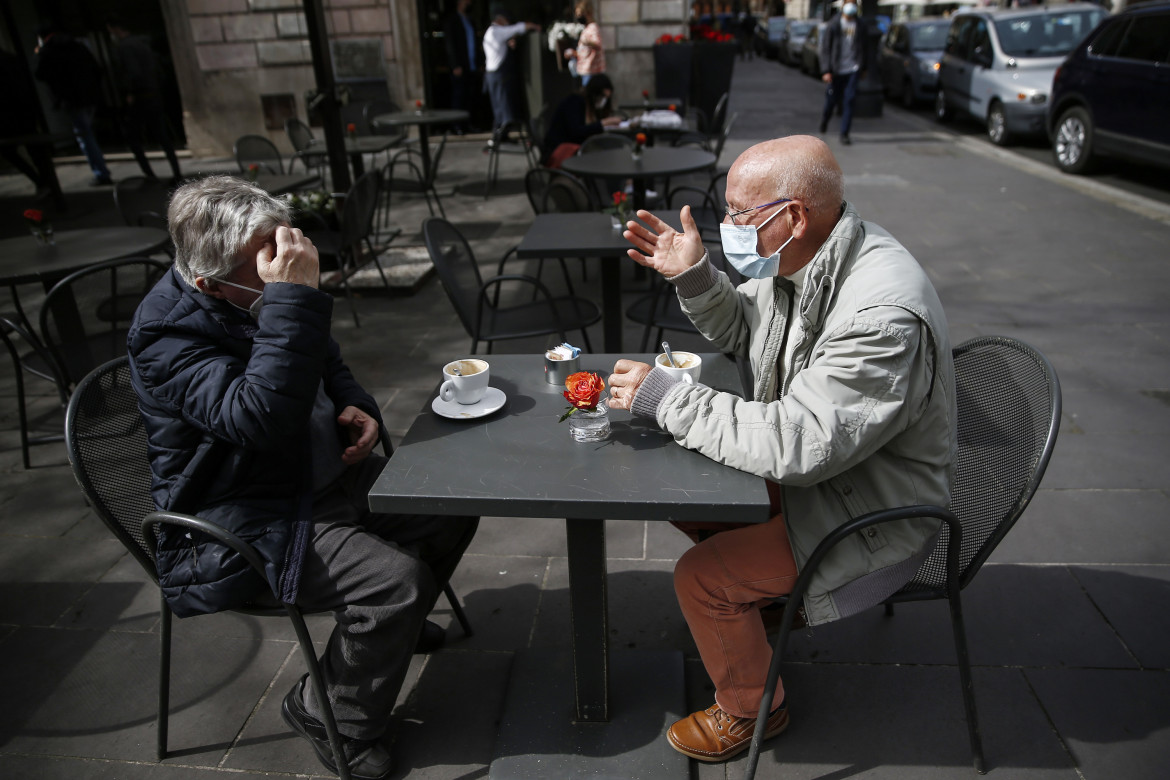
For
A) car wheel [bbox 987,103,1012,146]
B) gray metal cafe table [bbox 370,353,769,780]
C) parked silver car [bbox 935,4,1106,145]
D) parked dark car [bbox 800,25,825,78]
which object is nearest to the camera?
gray metal cafe table [bbox 370,353,769,780]

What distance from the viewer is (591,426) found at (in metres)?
1.77

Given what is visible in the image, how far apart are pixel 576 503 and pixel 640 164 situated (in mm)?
4030

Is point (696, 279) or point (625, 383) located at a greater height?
point (696, 279)

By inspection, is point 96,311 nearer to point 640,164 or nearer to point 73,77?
point 640,164

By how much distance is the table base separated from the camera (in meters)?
1.96

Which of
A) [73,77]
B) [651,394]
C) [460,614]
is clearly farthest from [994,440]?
[73,77]

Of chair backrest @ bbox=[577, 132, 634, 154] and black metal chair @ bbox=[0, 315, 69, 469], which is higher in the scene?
chair backrest @ bbox=[577, 132, 634, 154]

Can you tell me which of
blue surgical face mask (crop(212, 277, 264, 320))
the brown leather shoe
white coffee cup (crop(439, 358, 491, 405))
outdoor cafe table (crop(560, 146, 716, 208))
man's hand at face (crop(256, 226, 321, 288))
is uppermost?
man's hand at face (crop(256, 226, 321, 288))

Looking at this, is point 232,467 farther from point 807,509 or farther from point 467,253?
point 467,253

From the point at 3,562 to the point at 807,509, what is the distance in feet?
9.55

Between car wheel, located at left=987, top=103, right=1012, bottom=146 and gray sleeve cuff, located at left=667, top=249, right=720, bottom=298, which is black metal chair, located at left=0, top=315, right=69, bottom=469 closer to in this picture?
gray sleeve cuff, located at left=667, top=249, right=720, bottom=298

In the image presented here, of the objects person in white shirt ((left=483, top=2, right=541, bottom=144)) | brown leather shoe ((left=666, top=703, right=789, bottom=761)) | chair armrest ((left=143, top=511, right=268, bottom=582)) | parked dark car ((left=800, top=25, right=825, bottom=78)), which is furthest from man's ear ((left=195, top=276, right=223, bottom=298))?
parked dark car ((left=800, top=25, right=825, bottom=78))

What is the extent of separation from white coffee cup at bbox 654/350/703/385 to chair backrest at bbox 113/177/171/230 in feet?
12.9

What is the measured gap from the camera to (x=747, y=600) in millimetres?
1855
